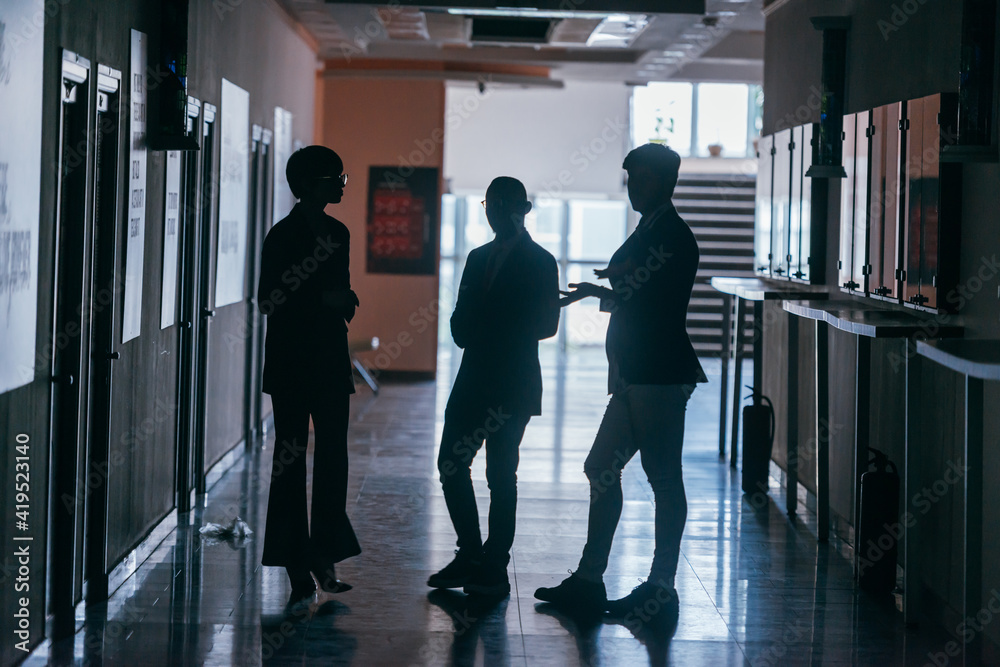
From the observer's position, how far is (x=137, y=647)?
13.8 ft

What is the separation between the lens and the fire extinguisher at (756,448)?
287 inches

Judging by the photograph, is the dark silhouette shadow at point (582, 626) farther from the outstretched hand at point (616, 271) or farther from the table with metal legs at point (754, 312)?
the table with metal legs at point (754, 312)

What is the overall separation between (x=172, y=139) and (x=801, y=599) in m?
3.55

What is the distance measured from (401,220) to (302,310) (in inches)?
348

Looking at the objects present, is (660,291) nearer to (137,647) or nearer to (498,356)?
(498,356)

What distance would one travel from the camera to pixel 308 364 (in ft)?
15.0

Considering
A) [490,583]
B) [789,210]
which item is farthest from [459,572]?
[789,210]

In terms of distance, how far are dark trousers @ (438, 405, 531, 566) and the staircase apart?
12.1 meters

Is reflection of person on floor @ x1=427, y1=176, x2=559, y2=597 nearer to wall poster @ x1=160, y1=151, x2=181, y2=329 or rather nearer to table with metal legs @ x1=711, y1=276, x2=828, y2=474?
wall poster @ x1=160, y1=151, x2=181, y2=329

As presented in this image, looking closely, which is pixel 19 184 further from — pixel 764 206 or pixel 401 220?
pixel 401 220

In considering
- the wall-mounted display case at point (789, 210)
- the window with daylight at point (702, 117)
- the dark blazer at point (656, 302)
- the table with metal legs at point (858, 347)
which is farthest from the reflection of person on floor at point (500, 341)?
the window with daylight at point (702, 117)

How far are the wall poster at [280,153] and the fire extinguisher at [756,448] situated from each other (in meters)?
4.20

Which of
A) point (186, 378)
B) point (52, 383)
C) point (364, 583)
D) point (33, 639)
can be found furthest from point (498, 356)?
point (186, 378)

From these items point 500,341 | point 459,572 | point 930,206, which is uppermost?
point 930,206
